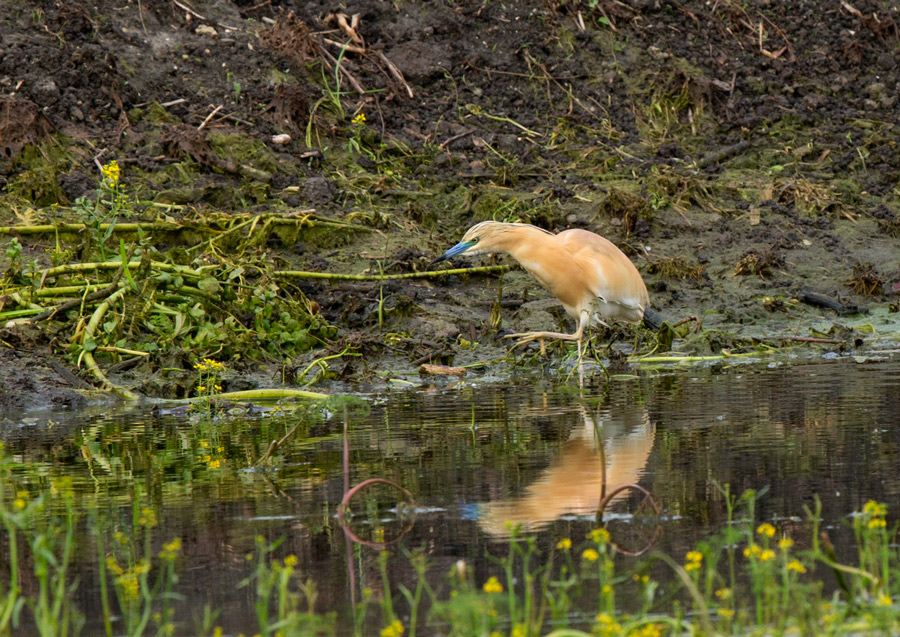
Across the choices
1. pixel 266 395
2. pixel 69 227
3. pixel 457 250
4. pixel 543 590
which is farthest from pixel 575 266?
pixel 543 590

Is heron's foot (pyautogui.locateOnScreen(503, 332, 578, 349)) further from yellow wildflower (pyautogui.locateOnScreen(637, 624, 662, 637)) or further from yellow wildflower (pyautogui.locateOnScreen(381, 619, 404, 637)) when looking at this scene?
yellow wildflower (pyautogui.locateOnScreen(381, 619, 404, 637))

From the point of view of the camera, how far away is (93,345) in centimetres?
877

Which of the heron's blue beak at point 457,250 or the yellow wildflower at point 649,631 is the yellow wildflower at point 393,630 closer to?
the yellow wildflower at point 649,631

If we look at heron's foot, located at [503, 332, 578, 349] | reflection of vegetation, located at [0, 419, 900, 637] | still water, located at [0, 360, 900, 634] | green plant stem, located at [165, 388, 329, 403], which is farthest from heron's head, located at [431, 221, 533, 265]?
reflection of vegetation, located at [0, 419, 900, 637]

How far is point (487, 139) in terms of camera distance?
45.3 feet

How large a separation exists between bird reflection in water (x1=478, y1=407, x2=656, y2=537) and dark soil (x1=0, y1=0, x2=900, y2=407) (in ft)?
9.02

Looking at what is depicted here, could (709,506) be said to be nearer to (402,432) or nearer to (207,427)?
(402,432)

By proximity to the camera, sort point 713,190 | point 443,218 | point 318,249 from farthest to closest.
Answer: point 713,190 < point 443,218 < point 318,249

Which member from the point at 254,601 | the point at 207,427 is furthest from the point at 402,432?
the point at 254,601

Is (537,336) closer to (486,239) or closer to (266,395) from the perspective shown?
(486,239)

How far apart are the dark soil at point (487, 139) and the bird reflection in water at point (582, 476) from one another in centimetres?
275

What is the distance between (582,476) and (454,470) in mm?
601

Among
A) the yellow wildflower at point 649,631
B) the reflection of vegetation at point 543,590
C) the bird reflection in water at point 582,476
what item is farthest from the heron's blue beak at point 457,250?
the yellow wildflower at point 649,631

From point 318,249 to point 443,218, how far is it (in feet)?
5.12
